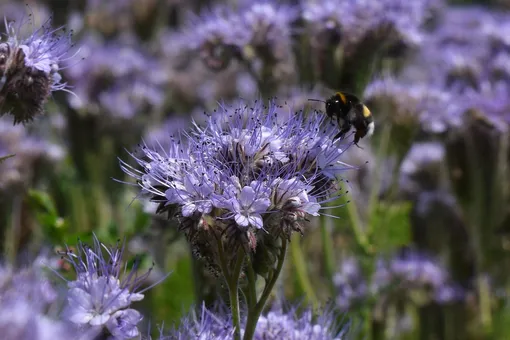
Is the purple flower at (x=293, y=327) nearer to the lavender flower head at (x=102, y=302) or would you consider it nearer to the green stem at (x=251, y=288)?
the green stem at (x=251, y=288)

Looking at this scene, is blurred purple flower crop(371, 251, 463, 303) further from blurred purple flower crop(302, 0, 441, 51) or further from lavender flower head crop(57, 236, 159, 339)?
lavender flower head crop(57, 236, 159, 339)

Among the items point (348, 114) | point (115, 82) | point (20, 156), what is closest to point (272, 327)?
point (348, 114)

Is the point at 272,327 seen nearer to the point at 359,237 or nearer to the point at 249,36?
the point at 359,237

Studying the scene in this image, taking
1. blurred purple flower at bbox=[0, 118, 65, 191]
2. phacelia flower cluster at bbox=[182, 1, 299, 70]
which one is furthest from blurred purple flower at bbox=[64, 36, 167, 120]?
phacelia flower cluster at bbox=[182, 1, 299, 70]

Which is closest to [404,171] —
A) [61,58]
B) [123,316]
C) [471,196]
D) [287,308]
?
[471,196]

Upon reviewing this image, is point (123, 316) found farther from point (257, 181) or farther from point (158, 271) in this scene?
point (158, 271)

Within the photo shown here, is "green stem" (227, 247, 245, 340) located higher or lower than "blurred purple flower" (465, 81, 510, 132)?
higher
